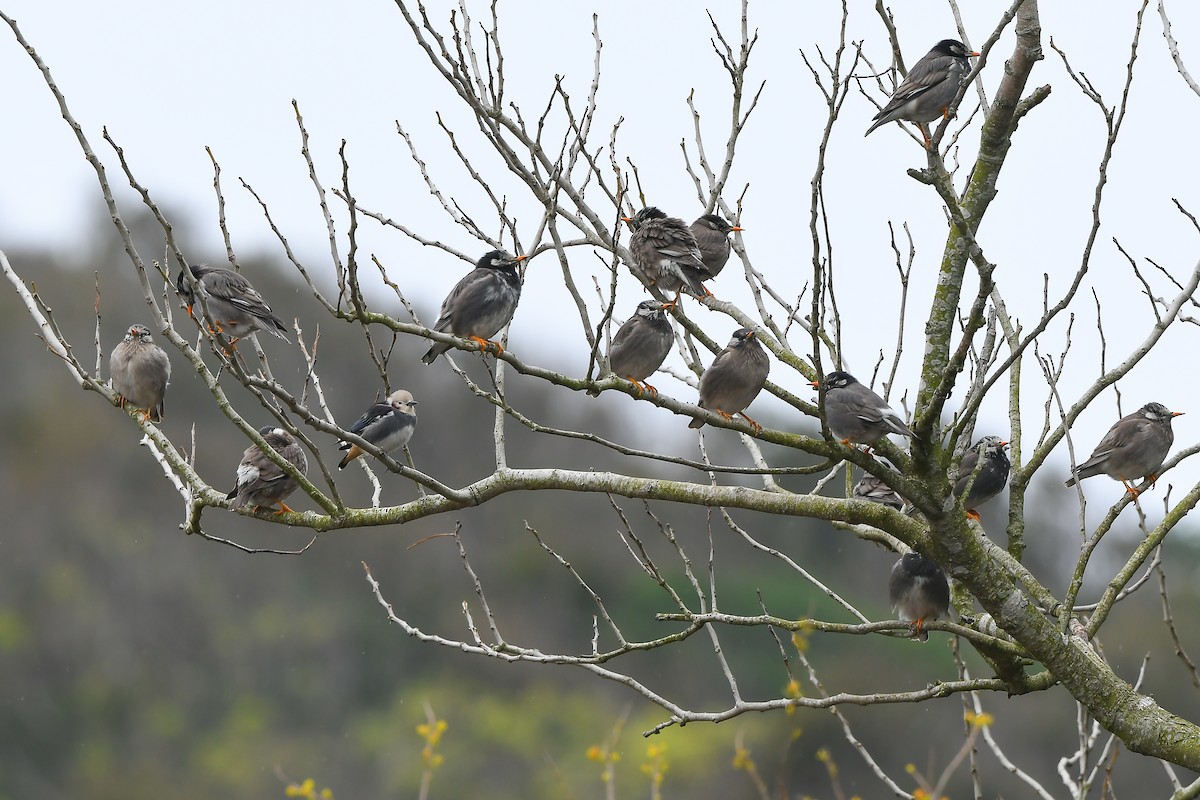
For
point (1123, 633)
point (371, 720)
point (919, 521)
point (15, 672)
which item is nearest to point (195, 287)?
point (919, 521)

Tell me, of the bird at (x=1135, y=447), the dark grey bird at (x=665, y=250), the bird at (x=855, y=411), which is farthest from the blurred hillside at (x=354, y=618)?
the bird at (x=855, y=411)

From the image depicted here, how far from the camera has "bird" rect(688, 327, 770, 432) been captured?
288 inches

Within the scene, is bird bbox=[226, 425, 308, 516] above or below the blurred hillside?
below

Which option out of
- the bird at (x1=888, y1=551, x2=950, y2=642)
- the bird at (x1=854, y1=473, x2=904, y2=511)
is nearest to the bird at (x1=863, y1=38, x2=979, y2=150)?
the bird at (x1=854, y1=473, x2=904, y2=511)

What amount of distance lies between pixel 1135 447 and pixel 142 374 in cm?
744

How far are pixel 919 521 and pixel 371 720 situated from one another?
1330 inches

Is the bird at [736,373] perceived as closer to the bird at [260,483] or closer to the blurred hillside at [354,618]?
the bird at [260,483]

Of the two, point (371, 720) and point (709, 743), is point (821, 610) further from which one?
point (371, 720)

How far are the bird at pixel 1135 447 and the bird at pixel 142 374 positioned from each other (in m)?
6.89

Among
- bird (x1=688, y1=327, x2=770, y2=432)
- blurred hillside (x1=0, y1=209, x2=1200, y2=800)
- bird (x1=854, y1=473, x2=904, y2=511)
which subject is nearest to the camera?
bird (x1=688, y1=327, x2=770, y2=432)

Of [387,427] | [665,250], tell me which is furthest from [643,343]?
[387,427]

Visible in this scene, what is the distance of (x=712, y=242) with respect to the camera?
8.91m

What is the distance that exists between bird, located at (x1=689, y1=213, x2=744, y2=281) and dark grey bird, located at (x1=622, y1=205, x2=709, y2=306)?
129 mm

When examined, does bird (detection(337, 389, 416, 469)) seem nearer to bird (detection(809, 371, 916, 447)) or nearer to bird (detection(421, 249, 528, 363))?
bird (detection(421, 249, 528, 363))
